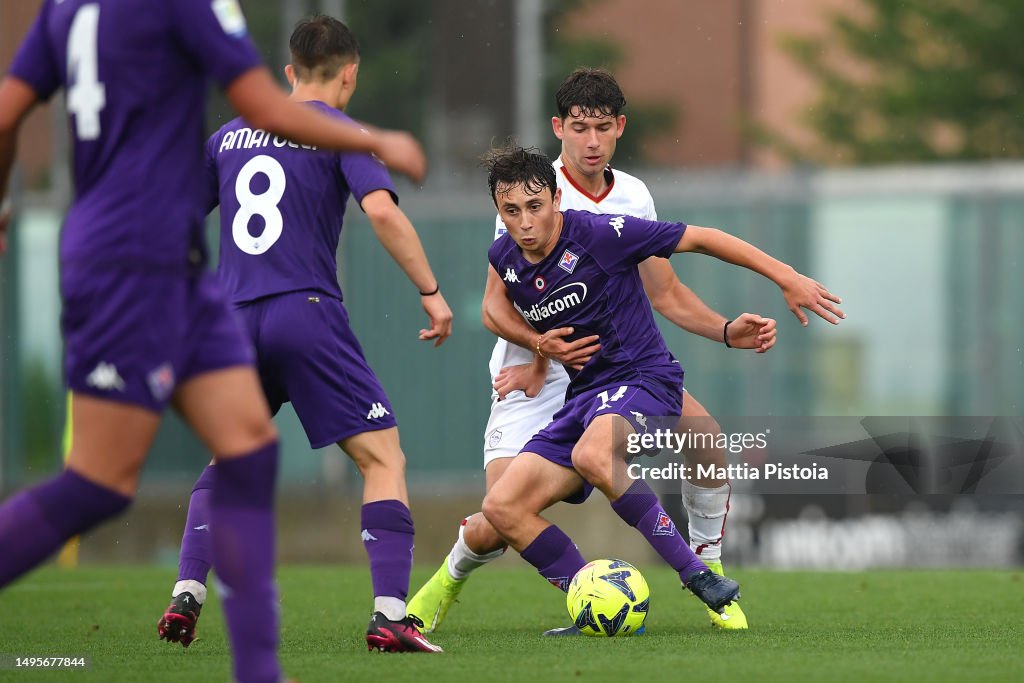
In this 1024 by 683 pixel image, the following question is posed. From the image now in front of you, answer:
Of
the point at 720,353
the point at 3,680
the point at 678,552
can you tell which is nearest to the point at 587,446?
the point at 678,552

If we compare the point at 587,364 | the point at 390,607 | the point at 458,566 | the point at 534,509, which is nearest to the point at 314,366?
the point at 390,607

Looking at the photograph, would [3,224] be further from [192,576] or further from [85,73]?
[192,576]

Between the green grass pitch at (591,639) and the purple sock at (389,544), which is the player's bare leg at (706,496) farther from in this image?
the purple sock at (389,544)

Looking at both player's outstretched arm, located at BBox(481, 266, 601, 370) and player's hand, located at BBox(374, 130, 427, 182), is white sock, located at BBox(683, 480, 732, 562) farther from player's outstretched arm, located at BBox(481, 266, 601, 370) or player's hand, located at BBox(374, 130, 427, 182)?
player's hand, located at BBox(374, 130, 427, 182)

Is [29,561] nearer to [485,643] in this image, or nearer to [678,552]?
[485,643]

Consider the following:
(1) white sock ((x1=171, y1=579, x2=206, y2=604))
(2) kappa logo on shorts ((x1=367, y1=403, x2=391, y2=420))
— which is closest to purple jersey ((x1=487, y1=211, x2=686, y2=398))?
(2) kappa logo on shorts ((x1=367, y1=403, x2=391, y2=420))

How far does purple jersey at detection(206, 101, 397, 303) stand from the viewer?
611 cm

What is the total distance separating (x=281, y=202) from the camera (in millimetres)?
Result: 6133

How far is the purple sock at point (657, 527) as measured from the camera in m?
6.58

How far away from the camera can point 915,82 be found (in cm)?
2141

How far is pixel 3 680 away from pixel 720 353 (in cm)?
1016

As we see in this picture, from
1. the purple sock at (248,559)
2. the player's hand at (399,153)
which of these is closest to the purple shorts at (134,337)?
the purple sock at (248,559)

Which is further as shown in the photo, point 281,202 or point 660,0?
point 660,0

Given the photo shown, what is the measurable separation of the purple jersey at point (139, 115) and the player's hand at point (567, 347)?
245 cm
